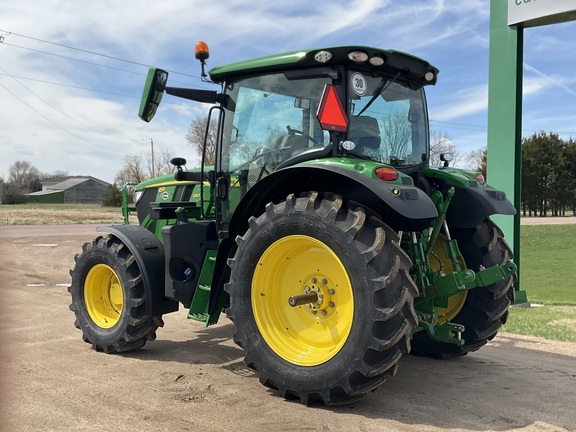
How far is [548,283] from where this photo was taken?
600 inches

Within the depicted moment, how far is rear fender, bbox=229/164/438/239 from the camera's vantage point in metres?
3.84

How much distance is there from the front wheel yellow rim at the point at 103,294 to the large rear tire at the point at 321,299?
1.92 m

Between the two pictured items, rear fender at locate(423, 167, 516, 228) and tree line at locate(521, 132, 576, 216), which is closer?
rear fender at locate(423, 167, 516, 228)

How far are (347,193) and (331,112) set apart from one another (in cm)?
62

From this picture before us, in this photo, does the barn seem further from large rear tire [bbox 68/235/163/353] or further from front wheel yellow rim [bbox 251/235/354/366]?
front wheel yellow rim [bbox 251/235/354/366]

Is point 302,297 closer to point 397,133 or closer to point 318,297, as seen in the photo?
point 318,297

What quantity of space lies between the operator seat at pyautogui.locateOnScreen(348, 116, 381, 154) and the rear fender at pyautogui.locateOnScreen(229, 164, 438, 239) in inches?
15.0

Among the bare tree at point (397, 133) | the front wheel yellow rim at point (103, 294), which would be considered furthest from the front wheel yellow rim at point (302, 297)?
the front wheel yellow rim at point (103, 294)

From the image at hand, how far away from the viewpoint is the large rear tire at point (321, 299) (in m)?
3.77

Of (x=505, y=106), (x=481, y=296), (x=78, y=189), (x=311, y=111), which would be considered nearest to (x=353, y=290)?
(x=311, y=111)

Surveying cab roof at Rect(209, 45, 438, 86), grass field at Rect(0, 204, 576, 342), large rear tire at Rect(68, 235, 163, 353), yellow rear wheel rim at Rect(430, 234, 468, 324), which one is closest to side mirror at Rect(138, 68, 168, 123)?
cab roof at Rect(209, 45, 438, 86)

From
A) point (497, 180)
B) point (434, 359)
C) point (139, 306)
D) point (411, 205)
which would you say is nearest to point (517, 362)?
point (434, 359)

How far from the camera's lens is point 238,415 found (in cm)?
383

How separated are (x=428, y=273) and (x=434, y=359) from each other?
1393 mm
